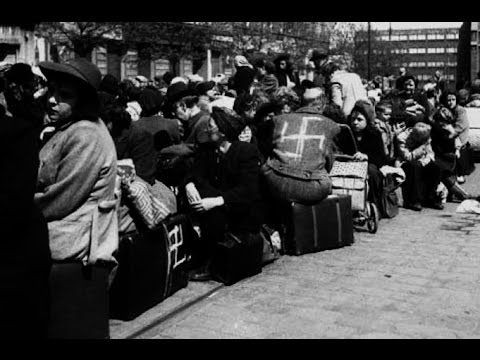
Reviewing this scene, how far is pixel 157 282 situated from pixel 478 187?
25.7 feet

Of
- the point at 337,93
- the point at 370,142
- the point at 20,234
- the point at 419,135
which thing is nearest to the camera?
the point at 20,234

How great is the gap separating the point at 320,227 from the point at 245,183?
4.70 ft

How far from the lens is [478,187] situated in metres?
11.9

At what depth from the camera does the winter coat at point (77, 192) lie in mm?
4152

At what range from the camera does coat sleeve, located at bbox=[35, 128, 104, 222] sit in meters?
4.14

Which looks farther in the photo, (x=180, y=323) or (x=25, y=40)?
(x=25, y=40)

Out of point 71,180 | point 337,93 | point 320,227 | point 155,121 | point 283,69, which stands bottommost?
point 320,227

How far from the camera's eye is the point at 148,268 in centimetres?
537

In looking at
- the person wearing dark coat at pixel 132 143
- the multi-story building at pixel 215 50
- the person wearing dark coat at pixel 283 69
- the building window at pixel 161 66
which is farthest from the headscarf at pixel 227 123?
the building window at pixel 161 66

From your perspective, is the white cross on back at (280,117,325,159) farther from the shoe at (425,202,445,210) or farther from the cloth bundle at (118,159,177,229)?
the shoe at (425,202,445,210)

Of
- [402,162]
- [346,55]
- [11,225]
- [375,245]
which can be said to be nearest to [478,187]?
[402,162]

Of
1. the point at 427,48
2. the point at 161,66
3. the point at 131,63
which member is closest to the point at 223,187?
the point at 131,63

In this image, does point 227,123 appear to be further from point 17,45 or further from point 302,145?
point 17,45
